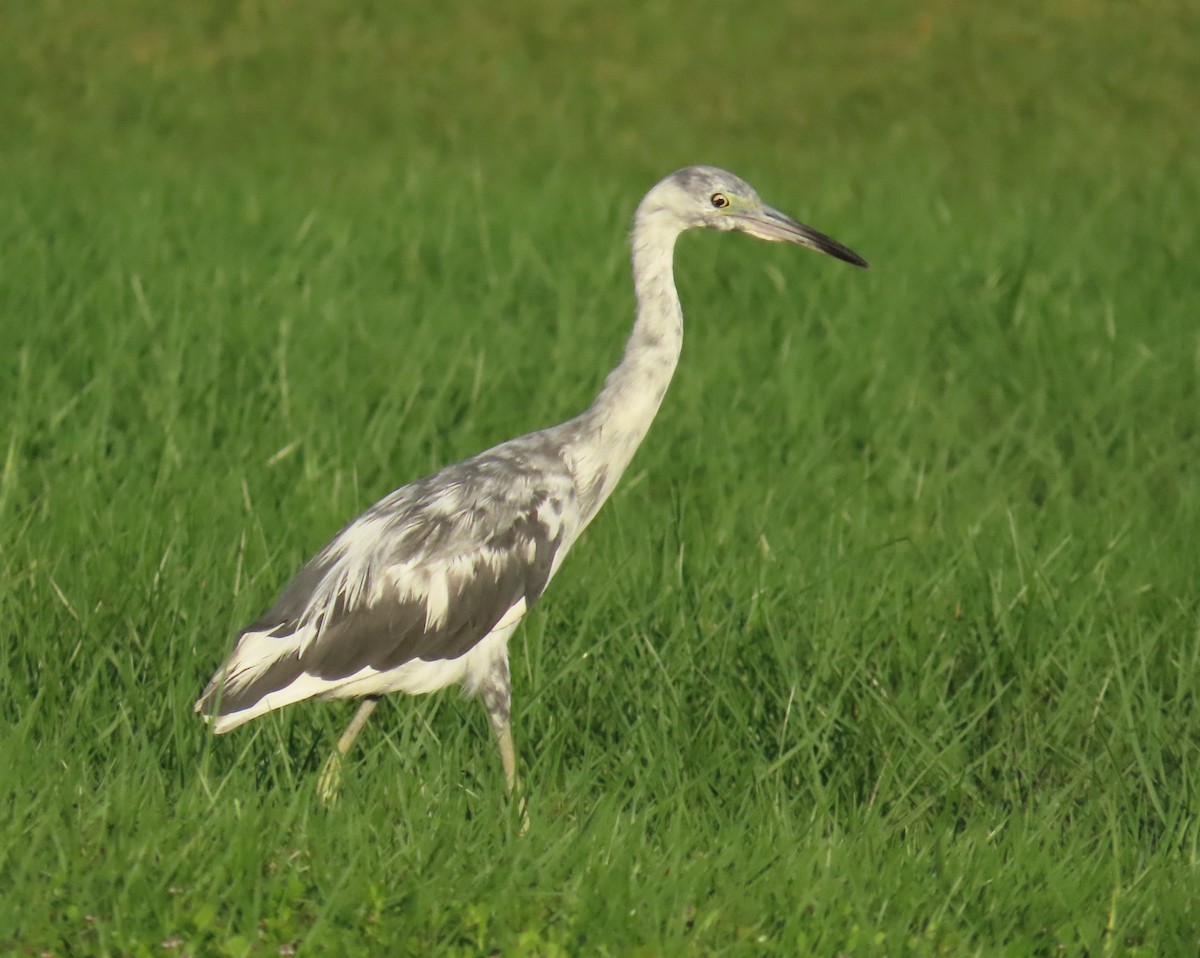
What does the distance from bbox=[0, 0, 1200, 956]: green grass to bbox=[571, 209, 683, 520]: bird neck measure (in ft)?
1.79

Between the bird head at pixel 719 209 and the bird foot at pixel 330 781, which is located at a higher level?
the bird head at pixel 719 209

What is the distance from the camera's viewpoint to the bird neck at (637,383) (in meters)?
5.11

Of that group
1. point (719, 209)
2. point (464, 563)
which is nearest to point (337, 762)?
point (464, 563)

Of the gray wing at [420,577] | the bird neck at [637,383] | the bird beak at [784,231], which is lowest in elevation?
the gray wing at [420,577]

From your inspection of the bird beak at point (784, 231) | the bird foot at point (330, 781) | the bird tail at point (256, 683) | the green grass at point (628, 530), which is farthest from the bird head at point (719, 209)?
Result: the bird foot at point (330, 781)

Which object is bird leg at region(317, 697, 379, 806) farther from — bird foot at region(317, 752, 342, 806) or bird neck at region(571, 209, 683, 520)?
bird neck at region(571, 209, 683, 520)

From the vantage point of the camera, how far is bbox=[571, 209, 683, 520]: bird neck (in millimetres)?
5109

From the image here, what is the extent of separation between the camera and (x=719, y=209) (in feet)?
17.4

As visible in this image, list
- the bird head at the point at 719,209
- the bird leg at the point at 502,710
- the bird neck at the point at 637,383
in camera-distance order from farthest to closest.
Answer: the bird head at the point at 719,209 → the bird neck at the point at 637,383 → the bird leg at the point at 502,710

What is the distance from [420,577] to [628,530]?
1873 mm

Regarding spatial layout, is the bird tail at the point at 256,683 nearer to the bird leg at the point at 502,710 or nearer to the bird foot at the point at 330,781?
the bird foot at the point at 330,781

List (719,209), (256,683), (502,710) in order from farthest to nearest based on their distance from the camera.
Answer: (719,209), (502,710), (256,683)

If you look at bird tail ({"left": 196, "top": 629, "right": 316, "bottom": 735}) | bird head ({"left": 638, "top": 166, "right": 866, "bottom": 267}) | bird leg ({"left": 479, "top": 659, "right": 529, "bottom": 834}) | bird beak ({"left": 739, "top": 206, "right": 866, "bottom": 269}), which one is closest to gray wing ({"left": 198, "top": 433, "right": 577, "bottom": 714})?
bird tail ({"left": 196, "top": 629, "right": 316, "bottom": 735})

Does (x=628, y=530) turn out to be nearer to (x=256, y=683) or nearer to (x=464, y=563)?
(x=464, y=563)
